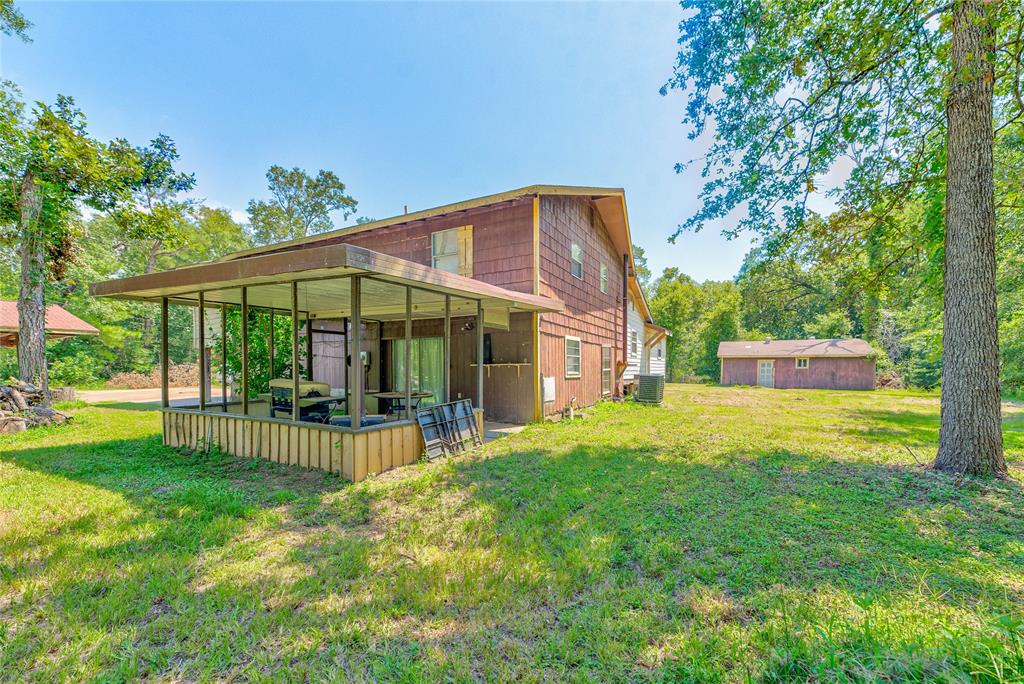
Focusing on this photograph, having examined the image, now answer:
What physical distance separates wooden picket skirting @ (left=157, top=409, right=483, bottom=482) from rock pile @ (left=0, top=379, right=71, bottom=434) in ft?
12.1

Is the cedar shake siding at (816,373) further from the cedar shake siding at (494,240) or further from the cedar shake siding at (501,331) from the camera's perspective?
the cedar shake siding at (494,240)

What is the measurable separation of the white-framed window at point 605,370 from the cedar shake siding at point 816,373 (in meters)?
15.4

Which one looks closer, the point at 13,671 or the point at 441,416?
the point at 13,671

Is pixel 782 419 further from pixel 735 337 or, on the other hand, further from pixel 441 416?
pixel 735 337

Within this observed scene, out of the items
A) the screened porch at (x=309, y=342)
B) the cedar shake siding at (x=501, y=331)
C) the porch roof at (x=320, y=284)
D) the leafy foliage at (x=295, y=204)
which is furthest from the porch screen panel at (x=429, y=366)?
the leafy foliage at (x=295, y=204)

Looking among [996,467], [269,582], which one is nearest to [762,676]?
[269,582]

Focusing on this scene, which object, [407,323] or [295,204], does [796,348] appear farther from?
[295,204]

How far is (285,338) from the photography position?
9.67m

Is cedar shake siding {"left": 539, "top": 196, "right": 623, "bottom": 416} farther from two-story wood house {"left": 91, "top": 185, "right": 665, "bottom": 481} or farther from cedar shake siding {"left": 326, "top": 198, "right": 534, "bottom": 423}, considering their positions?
cedar shake siding {"left": 326, "top": 198, "right": 534, "bottom": 423}

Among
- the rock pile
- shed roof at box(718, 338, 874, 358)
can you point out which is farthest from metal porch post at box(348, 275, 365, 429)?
shed roof at box(718, 338, 874, 358)

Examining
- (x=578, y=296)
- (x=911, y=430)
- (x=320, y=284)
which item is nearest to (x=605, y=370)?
(x=578, y=296)

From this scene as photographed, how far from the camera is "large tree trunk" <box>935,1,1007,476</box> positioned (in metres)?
4.70

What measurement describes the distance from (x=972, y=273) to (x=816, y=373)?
21176mm

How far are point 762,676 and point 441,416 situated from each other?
16.2 ft
